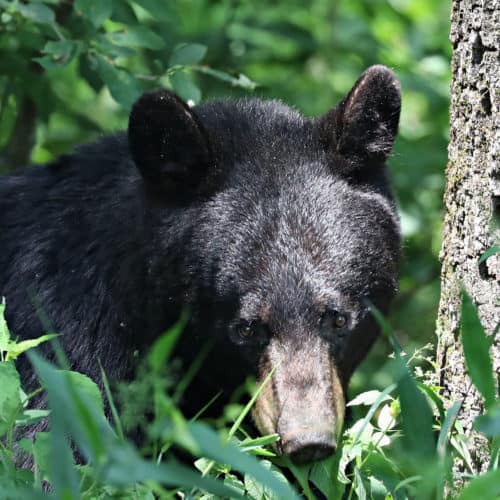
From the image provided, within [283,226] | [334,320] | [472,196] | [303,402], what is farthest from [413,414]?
[283,226]

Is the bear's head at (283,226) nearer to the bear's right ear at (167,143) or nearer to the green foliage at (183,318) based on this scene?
the bear's right ear at (167,143)

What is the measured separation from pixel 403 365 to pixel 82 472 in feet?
2.53

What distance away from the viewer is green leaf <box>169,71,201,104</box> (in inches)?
163

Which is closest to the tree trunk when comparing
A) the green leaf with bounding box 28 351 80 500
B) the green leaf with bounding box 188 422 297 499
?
the green leaf with bounding box 188 422 297 499

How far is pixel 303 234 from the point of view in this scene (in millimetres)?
3252

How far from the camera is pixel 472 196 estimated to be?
284 centimetres

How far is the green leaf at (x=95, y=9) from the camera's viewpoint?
400 centimetres

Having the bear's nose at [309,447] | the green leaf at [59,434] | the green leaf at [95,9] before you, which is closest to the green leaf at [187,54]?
the green leaf at [95,9]

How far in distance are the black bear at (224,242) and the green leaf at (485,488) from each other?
122 centimetres

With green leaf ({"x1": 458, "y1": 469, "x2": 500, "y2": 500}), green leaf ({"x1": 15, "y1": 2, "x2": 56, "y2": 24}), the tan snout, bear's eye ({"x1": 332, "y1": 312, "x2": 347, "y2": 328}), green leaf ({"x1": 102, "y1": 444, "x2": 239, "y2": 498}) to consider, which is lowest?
the tan snout

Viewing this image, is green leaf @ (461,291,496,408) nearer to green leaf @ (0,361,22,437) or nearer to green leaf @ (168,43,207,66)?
green leaf @ (0,361,22,437)

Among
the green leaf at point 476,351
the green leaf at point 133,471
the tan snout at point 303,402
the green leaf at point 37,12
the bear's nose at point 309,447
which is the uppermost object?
the green leaf at point 37,12

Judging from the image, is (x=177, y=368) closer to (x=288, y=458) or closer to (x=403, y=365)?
(x=288, y=458)

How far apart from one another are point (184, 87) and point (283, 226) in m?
1.19
